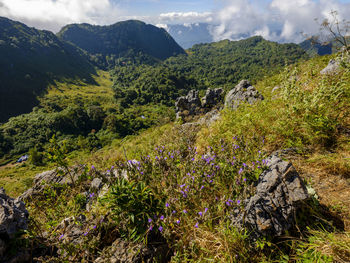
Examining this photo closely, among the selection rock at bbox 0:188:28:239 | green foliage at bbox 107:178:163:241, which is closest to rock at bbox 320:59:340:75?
green foliage at bbox 107:178:163:241

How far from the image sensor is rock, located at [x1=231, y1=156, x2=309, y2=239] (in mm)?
2391

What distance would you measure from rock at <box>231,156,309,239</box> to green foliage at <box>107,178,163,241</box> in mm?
1483

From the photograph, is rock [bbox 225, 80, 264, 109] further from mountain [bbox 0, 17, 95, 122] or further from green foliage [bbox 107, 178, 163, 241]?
mountain [bbox 0, 17, 95, 122]

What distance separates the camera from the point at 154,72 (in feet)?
586

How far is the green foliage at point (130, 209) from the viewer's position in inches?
108

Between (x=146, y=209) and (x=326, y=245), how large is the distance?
2.54 m

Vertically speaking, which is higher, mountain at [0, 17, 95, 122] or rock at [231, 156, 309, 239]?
mountain at [0, 17, 95, 122]

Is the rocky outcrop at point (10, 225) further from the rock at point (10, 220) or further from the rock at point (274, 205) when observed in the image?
the rock at point (274, 205)

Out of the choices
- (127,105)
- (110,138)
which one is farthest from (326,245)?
(127,105)

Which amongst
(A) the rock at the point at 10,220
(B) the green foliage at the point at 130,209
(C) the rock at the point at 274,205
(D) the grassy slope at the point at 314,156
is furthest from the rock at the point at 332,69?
(A) the rock at the point at 10,220

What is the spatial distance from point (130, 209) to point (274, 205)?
7.43 ft

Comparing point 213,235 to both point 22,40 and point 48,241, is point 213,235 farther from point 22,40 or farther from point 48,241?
point 22,40

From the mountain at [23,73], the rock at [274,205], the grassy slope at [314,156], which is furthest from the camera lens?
the mountain at [23,73]

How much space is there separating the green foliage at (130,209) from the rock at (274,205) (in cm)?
148
